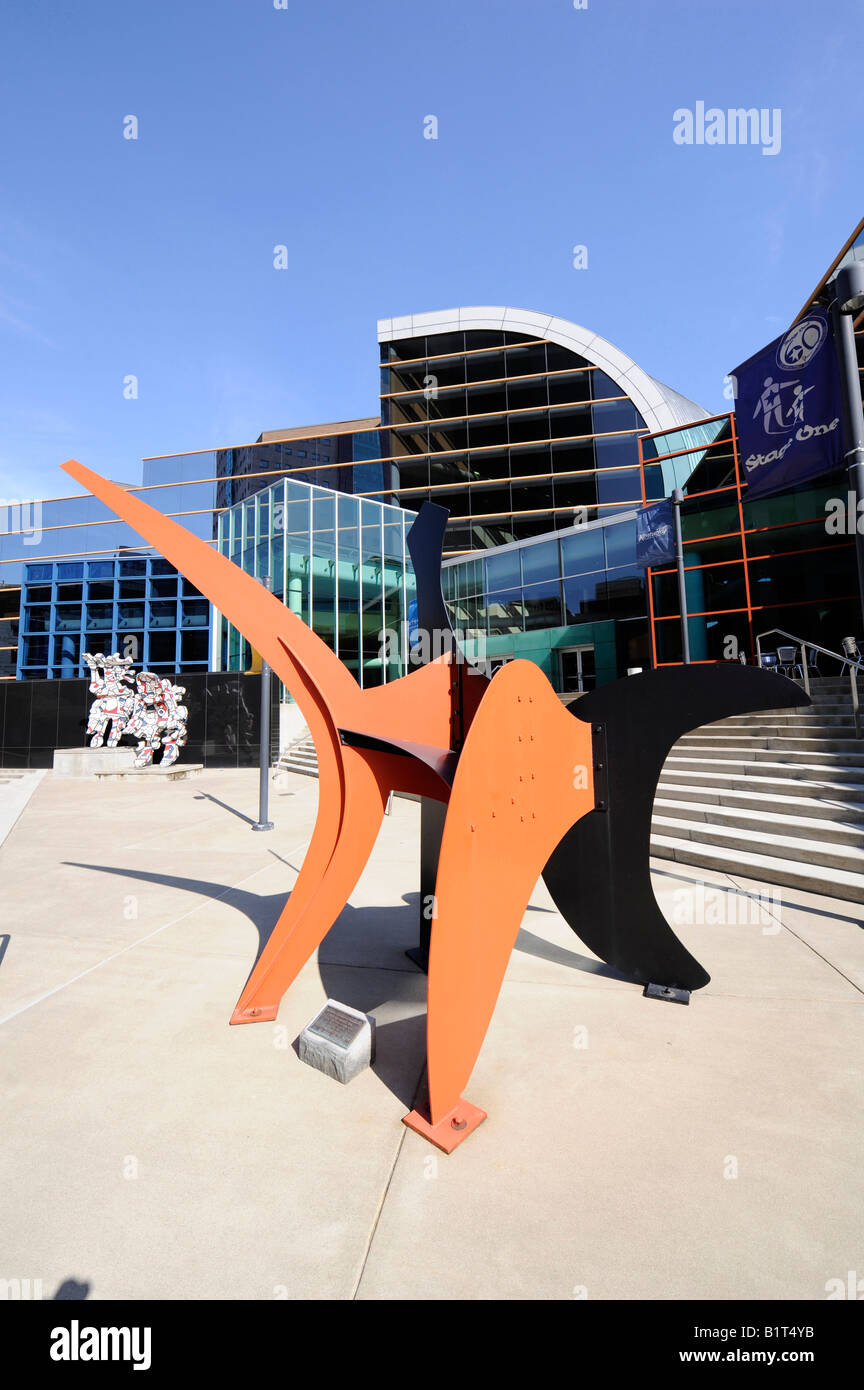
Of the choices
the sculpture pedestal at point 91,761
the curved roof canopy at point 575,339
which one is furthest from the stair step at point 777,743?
the curved roof canopy at point 575,339

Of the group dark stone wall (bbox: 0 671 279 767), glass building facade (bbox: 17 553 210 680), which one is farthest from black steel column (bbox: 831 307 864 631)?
glass building facade (bbox: 17 553 210 680)

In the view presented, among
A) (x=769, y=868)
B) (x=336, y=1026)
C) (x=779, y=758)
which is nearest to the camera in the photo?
(x=336, y=1026)

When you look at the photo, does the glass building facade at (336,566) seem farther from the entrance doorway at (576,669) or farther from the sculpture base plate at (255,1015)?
the sculpture base plate at (255,1015)

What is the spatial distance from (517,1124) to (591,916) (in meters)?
1.69

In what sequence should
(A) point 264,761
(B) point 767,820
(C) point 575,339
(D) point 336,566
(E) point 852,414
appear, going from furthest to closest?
(C) point 575,339
(D) point 336,566
(A) point 264,761
(B) point 767,820
(E) point 852,414

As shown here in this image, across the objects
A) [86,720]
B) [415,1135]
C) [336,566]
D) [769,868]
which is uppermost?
[336,566]

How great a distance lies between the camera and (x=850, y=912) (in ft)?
17.8

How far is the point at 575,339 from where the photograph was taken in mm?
33156

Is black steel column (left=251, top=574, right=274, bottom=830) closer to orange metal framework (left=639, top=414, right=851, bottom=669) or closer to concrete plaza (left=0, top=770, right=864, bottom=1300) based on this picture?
concrete plaza (left=0, top=770, right=864, bottom=1300)

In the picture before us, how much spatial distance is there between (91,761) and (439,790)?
59.3ft

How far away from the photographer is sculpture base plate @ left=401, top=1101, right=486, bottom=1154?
2598mm

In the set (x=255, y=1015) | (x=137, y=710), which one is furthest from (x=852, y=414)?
(x=137, y=710)

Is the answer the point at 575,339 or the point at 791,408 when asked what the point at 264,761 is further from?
the point at 575,339

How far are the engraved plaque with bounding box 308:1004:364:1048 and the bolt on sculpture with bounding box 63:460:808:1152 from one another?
52 centimetres
